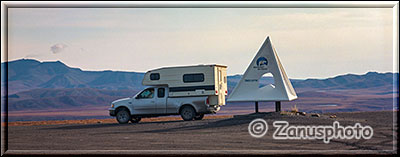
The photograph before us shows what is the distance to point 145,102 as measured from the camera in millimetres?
25609

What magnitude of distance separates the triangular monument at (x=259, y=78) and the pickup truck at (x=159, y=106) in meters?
1.74

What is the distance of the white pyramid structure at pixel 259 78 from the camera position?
23.2 m

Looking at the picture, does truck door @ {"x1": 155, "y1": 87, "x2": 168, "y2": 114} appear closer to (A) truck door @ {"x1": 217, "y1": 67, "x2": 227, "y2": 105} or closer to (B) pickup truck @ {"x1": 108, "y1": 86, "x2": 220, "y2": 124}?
(B) pickup truck @ {"x1": 108, "y1": 86, "x2": 220, "y2": 124}

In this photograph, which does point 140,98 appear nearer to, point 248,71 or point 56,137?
point 248,71

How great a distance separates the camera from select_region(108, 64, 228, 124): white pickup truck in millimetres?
24922

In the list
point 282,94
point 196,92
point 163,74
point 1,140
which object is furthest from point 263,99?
point 1,140

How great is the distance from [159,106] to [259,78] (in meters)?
4.91

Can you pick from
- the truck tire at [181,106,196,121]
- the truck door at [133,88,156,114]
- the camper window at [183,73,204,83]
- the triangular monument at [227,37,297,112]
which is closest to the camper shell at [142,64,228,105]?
the camper window at [183,73,204,83]

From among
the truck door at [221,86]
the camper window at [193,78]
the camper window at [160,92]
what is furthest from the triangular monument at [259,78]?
the camper window at [160,92]

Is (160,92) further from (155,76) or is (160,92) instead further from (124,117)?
(124,117)

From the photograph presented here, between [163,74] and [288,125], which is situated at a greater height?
[163,74]

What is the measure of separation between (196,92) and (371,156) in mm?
13225

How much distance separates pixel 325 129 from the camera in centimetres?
1859

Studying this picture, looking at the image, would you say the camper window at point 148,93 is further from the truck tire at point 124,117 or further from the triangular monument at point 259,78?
the triangular monument at point 259,78
